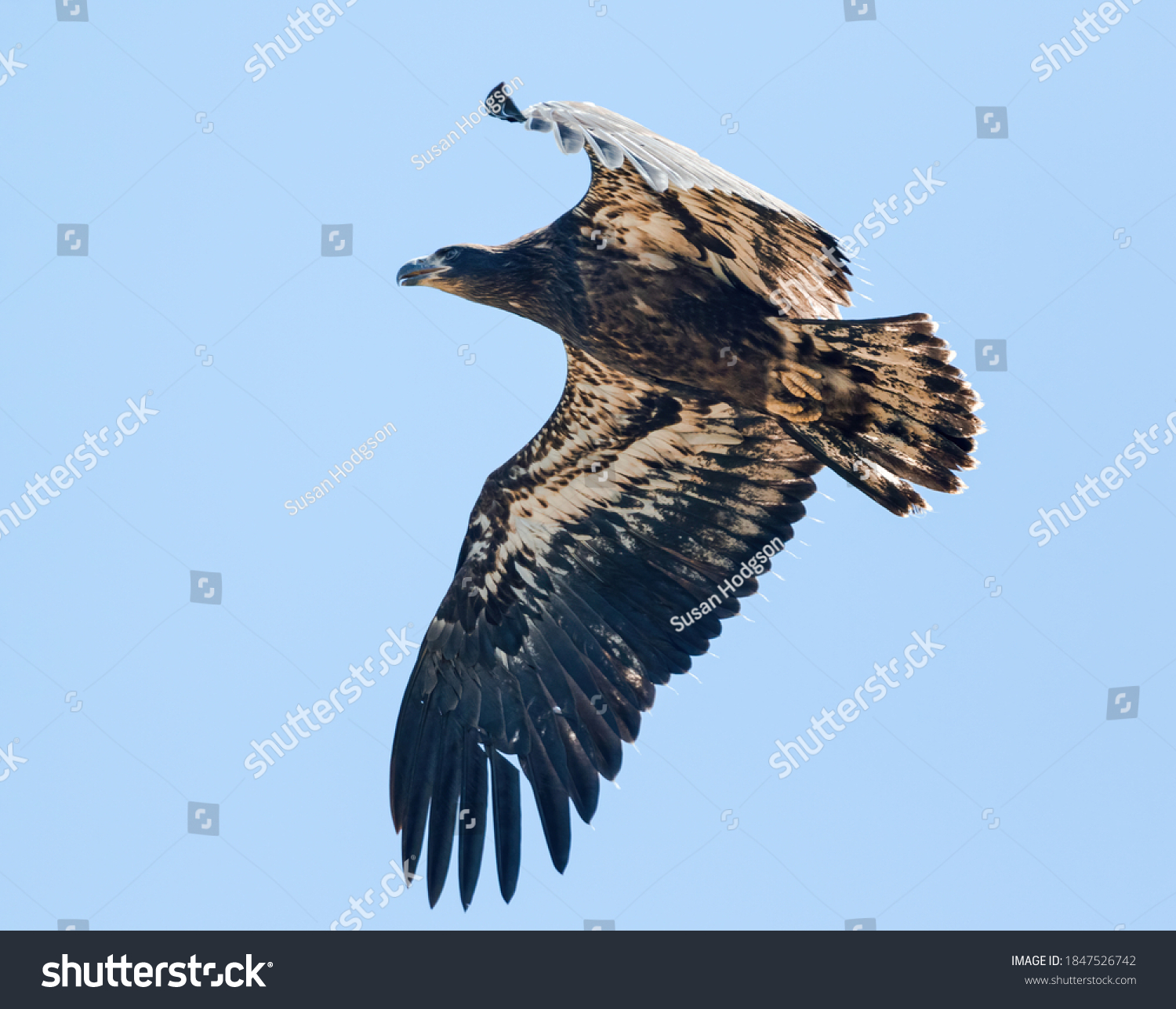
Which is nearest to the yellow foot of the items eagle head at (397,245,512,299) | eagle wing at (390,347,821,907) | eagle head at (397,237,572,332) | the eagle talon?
the eagle talon

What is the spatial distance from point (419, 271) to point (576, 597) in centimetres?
264

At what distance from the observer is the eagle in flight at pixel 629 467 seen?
914 cm

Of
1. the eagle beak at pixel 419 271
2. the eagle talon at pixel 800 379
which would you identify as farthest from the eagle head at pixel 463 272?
the eagle talon at pixel 800 379

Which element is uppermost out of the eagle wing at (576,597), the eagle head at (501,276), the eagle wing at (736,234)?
the eagle head at (501,276)

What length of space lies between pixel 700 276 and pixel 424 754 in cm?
389

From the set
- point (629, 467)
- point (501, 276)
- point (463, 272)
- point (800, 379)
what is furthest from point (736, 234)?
point (629, 467)

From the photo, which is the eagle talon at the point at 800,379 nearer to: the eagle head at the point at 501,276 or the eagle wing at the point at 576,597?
the eagle wing at the point at 576,597

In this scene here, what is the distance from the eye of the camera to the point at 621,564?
10625 millimetres

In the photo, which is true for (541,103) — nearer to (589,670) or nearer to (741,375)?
(741,375)

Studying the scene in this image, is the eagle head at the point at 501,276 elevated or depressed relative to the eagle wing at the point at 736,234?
elevated

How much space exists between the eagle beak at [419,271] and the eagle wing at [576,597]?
1.14 m

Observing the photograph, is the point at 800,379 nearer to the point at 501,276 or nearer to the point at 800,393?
the point at 800,393

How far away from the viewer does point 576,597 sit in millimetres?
10602
